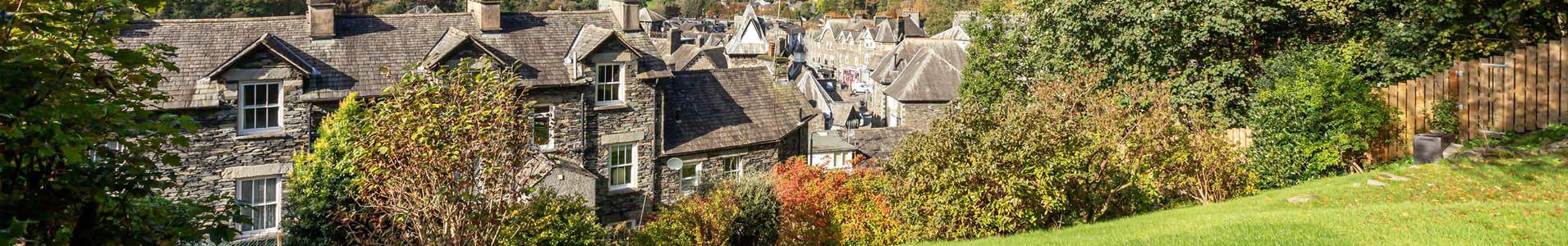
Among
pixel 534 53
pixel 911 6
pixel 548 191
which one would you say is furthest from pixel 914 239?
pixel 911 6

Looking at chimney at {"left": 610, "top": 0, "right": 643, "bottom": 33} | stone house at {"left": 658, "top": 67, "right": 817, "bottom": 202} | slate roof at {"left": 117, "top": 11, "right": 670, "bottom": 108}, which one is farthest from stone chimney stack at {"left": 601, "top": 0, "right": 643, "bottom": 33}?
stone house at {"left": 658, "top": 67, "right": 817, "bottom": 202}

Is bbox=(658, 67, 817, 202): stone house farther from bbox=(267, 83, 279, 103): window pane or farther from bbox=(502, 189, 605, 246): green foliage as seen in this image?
bbox=(267, 83, 279, 103): window pane

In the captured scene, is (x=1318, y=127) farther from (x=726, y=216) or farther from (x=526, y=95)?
(x=526, y=95)

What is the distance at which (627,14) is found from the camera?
2611cm

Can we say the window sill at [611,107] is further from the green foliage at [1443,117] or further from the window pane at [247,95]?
the green foliage at [1443,117]

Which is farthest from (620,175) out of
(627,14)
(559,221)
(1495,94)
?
(1495,94)

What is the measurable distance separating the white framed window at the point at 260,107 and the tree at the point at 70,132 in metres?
14.0

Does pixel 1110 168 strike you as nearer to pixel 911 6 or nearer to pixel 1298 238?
pixel 1298 238

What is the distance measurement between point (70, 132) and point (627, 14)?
19.2 m

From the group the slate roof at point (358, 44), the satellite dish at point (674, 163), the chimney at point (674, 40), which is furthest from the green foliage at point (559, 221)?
the chimney at point (674, 40)

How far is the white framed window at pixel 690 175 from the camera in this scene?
86.8ft

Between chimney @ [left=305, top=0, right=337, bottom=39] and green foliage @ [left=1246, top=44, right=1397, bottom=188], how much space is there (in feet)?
65.5

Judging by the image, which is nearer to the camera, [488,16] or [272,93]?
[272,93]

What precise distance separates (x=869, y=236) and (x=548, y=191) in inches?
308
